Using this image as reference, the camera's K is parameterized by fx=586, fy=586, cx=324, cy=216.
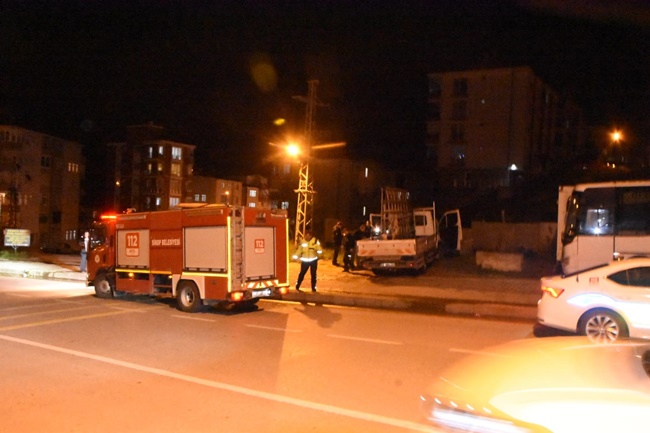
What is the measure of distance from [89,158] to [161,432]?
274 feet

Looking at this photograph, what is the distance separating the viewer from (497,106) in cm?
5309

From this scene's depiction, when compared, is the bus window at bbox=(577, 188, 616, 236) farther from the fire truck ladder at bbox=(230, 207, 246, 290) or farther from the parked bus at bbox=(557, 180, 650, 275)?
the fire truck ladder at bbox=(230, 207, 246, 290)

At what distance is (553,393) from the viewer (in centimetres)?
374

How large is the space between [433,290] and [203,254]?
7.31m

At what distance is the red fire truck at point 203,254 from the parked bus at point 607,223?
7.39 metres

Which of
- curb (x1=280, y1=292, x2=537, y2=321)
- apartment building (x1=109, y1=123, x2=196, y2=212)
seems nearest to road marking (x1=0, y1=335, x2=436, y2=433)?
curb (x1=280, y1=292, x2=537, y2=321)

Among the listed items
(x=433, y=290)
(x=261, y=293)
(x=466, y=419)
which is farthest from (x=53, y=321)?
(x=466, y=419)

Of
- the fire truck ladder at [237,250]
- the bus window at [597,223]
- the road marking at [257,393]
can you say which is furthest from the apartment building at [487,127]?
the road marking at [257,393]

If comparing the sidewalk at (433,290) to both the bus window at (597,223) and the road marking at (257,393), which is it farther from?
the road marking at (257,393)

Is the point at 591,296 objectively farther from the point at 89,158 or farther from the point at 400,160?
the point at 89,158

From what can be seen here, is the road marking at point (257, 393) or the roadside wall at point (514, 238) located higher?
the roadside wall at point (514, 238)

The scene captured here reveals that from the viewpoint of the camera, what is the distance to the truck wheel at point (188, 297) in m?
Result: 14.2

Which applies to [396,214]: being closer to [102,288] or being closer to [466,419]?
[102,288]

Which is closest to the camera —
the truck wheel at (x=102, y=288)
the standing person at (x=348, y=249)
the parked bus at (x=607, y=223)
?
the parked bus at (x=607, y=223)
